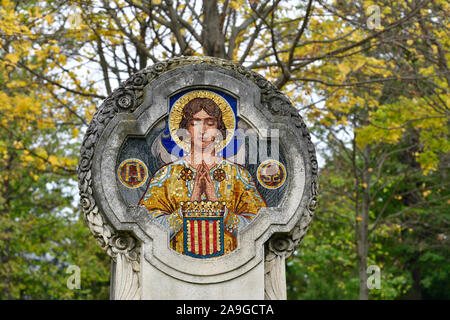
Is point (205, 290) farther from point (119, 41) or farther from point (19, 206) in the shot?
point (19, 206)

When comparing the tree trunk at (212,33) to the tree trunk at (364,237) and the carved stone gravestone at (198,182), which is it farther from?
the tree trunk at (364,237)

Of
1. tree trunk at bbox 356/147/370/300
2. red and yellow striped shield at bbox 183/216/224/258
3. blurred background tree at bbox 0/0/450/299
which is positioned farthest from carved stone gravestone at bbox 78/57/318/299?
tree trunk at bbox 356/147/370/300

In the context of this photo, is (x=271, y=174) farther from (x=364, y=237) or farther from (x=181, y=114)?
(x=364, y=237)

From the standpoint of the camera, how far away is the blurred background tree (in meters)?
11.1

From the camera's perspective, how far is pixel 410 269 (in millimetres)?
22281

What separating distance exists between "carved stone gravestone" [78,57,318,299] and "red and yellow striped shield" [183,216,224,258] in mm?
10

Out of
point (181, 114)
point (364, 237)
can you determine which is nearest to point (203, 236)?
point (181, 114)

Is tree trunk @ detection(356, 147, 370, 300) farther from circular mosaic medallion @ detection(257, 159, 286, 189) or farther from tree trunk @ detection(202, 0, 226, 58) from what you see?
circular mosaic medallion @ detection(257, 159, 286, 189)

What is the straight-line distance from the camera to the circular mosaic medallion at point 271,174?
7.04m

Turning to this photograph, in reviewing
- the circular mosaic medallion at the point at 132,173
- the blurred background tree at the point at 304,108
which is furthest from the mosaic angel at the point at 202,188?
the blurred background tree at the point at 304,108

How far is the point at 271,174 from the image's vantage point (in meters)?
7.05

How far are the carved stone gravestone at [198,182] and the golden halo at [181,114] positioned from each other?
1cm
